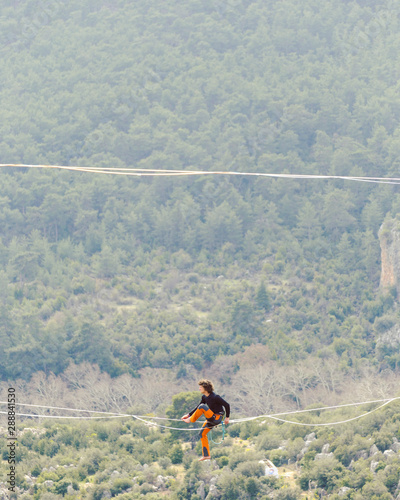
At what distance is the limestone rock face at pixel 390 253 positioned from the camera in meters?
72.2

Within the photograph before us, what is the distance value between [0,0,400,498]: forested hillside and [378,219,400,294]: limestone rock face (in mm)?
1175

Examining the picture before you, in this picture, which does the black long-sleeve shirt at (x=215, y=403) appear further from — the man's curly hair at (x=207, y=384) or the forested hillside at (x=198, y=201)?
the forested hillside at (x=198, y=201)

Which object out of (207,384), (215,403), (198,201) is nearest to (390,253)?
(198,201)

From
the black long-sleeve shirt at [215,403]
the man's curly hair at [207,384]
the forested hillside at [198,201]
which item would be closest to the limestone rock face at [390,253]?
the forested hillside at [198,201]

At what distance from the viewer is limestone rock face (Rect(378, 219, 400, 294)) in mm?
72250

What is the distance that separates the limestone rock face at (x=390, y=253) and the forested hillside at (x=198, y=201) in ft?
3.85

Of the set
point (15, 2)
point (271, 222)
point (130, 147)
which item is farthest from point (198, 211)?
point (15, 2)

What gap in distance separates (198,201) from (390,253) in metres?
21.5

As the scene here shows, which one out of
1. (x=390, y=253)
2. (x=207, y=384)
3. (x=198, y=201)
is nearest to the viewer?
(x=207, y=384)

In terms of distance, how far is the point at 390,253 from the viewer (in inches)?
2869

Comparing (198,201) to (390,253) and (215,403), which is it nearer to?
(390,253)

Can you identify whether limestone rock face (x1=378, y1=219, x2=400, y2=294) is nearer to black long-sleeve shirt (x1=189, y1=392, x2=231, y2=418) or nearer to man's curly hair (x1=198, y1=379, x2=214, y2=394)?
black long-sleeve shirt (x1=189, y1=392, x2=231, y2=418)

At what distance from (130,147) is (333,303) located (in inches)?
1249

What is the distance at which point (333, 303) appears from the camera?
73.7 meters
